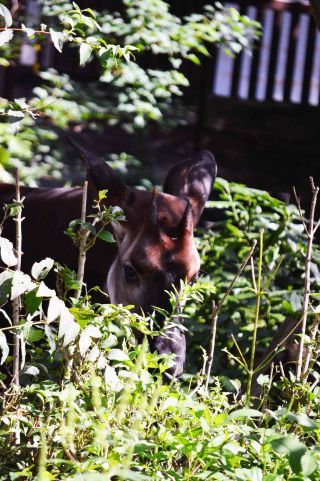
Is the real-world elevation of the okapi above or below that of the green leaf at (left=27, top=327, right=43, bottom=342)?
below

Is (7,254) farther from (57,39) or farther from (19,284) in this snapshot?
(57,39)

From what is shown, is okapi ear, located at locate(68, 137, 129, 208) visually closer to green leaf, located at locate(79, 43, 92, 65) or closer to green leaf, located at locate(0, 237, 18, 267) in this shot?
green leaf, located at locate(79, 43, 92, 65)

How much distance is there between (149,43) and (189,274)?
266 cm

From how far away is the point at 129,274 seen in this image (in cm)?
395

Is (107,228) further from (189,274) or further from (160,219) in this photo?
(189,274)

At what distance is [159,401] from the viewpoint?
2.41 meters

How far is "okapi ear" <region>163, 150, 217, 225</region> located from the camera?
4.50 metres

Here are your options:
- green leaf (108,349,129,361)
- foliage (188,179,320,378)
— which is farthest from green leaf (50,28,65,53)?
foliage (188,179,320,378)

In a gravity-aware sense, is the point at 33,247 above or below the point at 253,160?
above

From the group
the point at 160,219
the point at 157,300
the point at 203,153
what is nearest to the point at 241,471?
the point at 157,300

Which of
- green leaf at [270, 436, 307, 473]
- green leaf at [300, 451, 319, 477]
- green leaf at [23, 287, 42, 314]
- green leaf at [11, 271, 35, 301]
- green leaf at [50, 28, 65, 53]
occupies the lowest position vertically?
green leaf at [270, 436, 307, 473]

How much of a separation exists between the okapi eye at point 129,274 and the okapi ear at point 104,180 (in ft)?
1.19

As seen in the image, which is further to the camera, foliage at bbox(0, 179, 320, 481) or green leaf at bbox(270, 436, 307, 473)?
foliage at bbox(0, 179, 320, 481)

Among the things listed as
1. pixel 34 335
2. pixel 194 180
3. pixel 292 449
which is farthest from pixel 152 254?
pixel 292 449
